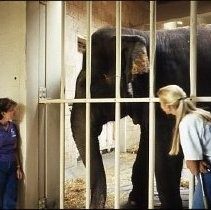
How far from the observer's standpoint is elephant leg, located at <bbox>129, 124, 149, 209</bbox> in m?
3.64

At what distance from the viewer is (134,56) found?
120 inches

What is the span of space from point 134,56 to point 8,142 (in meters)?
1.16

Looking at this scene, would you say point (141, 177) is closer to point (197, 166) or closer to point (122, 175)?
point (122, 175)

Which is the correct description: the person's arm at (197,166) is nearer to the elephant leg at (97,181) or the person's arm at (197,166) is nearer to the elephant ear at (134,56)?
the elephant ear at (134,56)

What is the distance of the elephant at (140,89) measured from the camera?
3.22 metres

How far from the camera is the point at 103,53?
3.53 metres

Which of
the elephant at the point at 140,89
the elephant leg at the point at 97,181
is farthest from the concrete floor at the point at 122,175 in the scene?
the elephant leg at the point at 97,181

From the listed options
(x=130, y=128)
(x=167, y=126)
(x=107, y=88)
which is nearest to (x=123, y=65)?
(x=107, y=88)

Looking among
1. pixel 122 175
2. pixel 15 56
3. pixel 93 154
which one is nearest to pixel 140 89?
pixel 93 154

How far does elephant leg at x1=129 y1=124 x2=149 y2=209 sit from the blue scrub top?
48.6 inches

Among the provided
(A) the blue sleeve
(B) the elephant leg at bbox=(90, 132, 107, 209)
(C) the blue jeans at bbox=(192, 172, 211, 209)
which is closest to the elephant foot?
(B) the elephant leg at bbox=(90, 132, 107, 209)

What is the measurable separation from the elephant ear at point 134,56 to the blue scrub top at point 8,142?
3.33 ft

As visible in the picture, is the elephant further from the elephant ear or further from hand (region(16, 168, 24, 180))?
hand (region(16, 168, 24, 180))

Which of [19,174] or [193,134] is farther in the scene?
[19,174]
